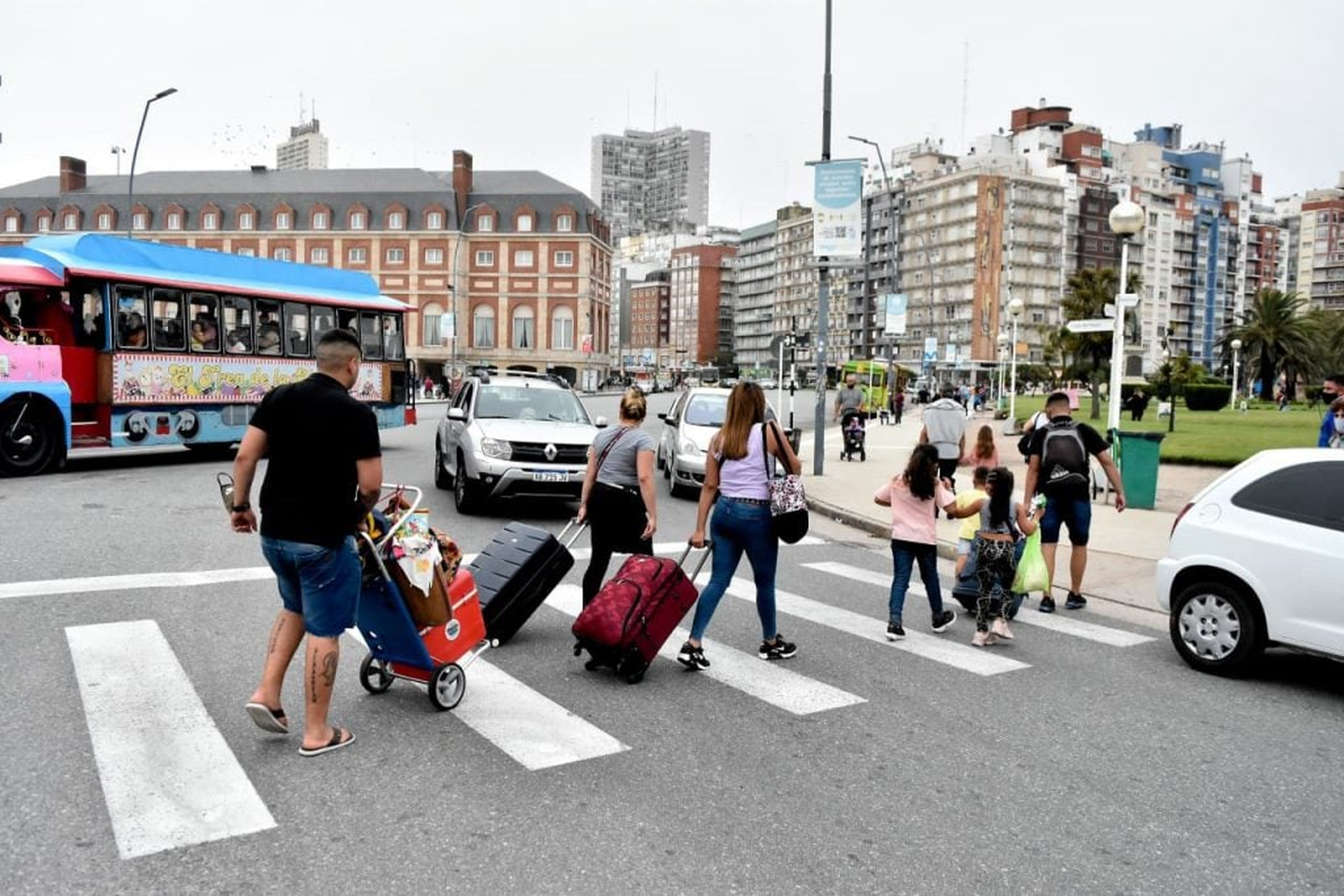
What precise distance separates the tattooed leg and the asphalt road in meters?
0.27

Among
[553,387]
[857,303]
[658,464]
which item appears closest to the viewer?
[553,387]

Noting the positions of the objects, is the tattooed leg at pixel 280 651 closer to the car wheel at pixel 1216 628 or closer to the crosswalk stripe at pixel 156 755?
the crosswalk stripe at pixel 156 755

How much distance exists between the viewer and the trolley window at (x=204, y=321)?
17.2 metres

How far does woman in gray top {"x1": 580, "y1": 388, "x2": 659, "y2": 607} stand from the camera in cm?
693

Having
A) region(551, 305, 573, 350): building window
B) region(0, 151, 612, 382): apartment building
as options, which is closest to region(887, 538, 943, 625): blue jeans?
region(0, 151, 612, 382): apartment building

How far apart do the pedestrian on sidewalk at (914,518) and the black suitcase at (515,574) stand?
7.73 feet

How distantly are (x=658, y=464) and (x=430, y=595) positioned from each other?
1442 centimetres

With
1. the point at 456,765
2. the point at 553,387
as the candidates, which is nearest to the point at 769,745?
the point at 456,765

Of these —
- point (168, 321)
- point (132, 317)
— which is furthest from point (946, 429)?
point (132, 317)

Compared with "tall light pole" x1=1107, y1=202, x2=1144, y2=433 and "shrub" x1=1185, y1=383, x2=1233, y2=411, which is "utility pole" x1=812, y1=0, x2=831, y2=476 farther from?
"shrub" x1=1185, y1=383, x2=1233, y2=411

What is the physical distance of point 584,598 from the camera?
7.08m

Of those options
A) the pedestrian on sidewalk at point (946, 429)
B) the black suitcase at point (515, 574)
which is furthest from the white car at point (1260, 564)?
the pedestrian on sidewalk at point (946, 429)

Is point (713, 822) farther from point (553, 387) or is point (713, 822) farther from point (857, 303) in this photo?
point (857, 303)

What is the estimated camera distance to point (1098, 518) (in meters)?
14.0
